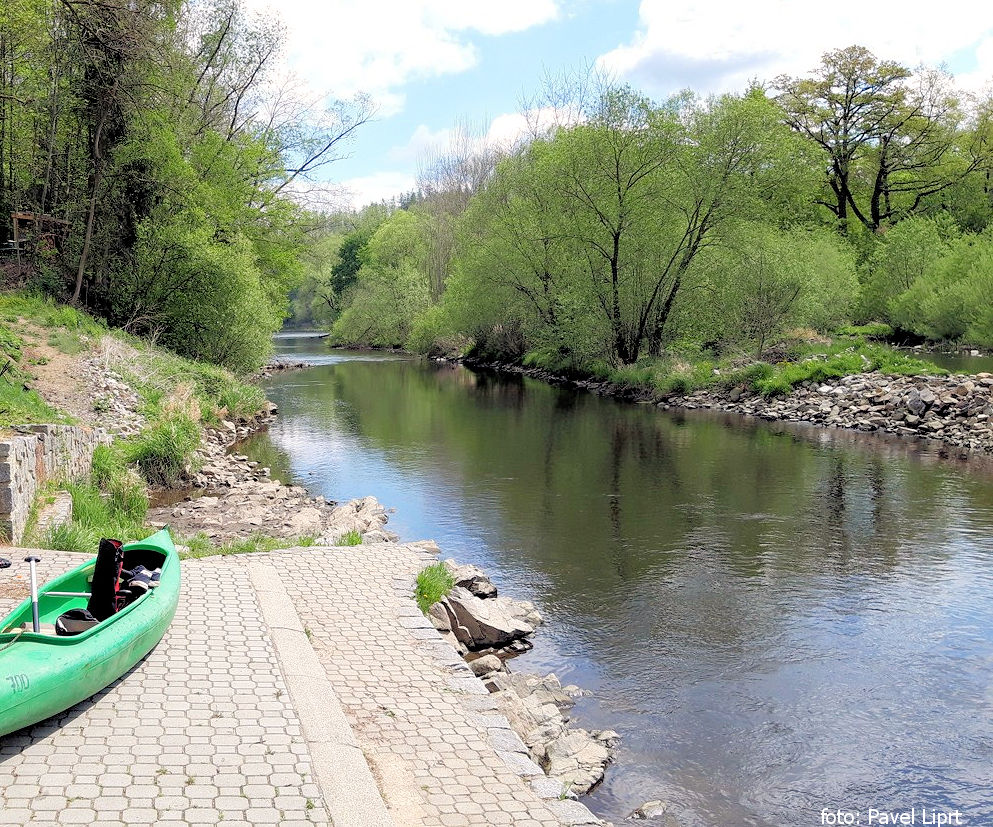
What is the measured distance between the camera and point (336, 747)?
204 inches

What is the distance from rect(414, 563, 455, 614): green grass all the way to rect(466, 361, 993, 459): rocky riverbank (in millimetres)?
15864

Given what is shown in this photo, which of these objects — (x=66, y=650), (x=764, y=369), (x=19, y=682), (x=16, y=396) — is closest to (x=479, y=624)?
(x=66, y=650)

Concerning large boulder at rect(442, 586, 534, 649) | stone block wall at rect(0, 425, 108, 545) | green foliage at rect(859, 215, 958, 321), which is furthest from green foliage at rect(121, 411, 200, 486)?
green foliage at rect(859, 215, 958, 321)

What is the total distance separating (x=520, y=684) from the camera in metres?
8.06

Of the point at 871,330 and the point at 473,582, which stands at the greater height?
the point at 871,330

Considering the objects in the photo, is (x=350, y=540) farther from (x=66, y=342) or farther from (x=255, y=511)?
(x=66, y=342)

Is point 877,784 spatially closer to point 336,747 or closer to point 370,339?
point 336,747

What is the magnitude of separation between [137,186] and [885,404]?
79.1 feet

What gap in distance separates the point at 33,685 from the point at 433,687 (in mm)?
2906

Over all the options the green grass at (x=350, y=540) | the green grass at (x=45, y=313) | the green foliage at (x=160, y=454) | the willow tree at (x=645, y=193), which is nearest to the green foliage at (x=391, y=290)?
the willow tree at (x=645, y=193)

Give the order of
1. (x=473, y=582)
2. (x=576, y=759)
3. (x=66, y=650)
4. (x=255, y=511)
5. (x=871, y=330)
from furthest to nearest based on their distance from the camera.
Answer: (x=871, y=330), (x=255, y=511), (x=473, y=582), (x=576, y=759), (x=66, y=650)

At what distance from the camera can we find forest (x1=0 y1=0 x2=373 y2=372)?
23406 mm

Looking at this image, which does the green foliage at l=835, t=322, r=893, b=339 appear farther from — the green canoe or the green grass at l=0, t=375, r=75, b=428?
the green canoe

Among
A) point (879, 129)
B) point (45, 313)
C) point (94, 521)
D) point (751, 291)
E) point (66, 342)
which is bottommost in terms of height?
point (94, 521)
